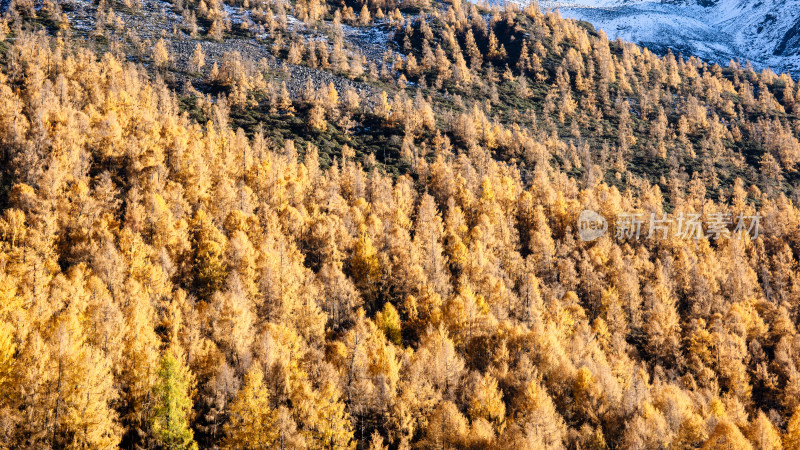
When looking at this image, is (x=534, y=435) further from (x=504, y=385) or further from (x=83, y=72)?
(x=83, y=72)

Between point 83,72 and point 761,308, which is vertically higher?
point 83,72

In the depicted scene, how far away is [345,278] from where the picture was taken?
5962 cm

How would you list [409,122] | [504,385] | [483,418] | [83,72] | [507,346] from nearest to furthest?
[483,418] → [504,385] → [507,346] → [83,72] → [409,122]

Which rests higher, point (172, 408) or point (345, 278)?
point (172, 408)

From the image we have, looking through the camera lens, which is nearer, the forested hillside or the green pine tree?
the green pine tree

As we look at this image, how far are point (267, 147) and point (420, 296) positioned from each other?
221ft

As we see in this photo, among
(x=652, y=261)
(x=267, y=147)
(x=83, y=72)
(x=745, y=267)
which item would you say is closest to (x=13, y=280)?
(x=267, y=147)

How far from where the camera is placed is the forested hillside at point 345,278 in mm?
34938

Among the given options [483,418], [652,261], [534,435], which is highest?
[534,435]

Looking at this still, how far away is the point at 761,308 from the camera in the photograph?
76.0 meters

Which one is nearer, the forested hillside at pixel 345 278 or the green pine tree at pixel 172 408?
the green pine tree at pixel 172 408

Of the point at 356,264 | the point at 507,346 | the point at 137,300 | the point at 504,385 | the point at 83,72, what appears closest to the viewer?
the point at 137,300

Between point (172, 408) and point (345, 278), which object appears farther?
point (345, 278)

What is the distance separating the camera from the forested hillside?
3494 cm
